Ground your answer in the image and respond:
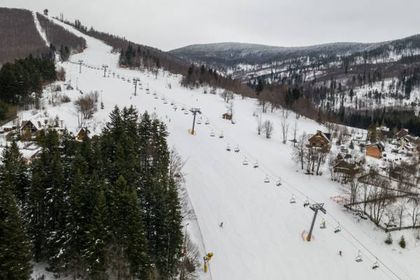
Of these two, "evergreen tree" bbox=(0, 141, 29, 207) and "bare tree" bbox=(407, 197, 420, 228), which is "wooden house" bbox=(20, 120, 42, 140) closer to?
"evergreen tree" bbox=(0, 141, 29, 207)

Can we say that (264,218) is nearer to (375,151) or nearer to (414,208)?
(414,208)

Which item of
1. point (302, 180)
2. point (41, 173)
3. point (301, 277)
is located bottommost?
point (301, 277)

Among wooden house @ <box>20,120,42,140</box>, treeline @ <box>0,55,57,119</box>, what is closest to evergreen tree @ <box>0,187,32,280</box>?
wooden house @ <box>20,120,42,140</box>

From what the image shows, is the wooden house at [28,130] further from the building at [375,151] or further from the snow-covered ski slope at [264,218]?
the building at [375,151]

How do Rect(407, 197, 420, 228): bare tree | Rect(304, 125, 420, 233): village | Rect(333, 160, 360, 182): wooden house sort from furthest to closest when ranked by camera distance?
Rect(333, 160, 360, 182): wooden house, Rect(304, 125, 420, 233): village, Rect(407, 197, 420, 228): bare tree

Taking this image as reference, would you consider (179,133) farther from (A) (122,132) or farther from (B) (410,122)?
(B) (410,122)

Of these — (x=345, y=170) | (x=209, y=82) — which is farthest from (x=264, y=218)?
(x=209, y=82)

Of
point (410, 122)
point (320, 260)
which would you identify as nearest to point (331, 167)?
point (320, 260)

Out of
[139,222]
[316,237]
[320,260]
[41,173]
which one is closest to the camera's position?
[139,222]

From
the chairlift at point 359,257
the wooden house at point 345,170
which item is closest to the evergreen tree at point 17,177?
the chairlift at point 359,257
